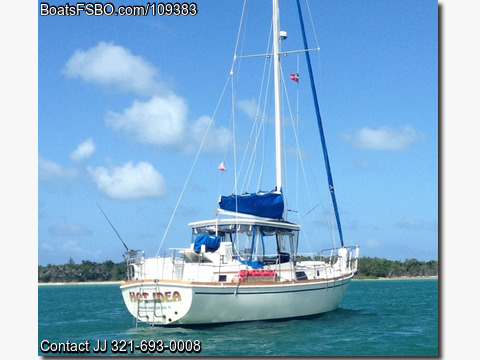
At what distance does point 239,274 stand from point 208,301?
127cm

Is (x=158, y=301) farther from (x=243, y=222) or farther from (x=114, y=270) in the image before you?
(x=114, y=270)

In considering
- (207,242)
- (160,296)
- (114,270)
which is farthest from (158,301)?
(114,270)

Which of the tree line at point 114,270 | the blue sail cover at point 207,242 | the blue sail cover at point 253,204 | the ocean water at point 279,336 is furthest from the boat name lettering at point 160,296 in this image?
the tree line at point 114,270

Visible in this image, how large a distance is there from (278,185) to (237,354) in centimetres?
809

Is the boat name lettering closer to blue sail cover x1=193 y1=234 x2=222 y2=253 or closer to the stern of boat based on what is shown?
the stern of boat

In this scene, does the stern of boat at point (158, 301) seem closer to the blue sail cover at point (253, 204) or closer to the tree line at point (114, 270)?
the blue sail cover at point (253, 204)

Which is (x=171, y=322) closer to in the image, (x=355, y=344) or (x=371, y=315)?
(x=355, y=344)

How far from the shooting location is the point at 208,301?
16.8 metres

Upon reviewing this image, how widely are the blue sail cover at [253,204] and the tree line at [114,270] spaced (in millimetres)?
25968

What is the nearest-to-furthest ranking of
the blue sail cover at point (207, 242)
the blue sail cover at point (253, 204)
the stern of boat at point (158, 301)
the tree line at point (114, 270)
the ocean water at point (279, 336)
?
1. the ocean water at point (279, 336)
2. the stern of boat at point (158, 301)
3. the blue sail cover at point (207, 242)
4. the blue sail cover at point (253, 204)
5. the tree line at point (114, 270)

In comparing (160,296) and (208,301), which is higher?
(160,296)

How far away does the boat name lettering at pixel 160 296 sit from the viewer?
16688 mm

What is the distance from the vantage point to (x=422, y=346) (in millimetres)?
15562

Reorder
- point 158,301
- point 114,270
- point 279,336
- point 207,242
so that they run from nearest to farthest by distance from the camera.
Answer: point 279,336, point 158,301, point 207,242, point 114,270
